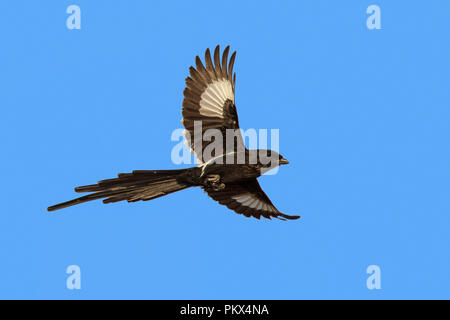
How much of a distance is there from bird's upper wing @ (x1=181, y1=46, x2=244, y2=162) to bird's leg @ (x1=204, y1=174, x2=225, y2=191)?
1.57 ft

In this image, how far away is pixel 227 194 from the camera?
8.22m

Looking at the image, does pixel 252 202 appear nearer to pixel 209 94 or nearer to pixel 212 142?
Answer: pixel 212 142

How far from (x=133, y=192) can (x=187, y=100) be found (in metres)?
1.24

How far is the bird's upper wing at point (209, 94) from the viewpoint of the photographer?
7.86 metres

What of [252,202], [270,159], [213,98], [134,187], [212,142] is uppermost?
[213,98]

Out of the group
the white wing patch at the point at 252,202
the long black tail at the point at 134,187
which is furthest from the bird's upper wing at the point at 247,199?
the long black tail at the point at 134,187

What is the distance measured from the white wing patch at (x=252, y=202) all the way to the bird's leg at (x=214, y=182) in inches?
17.6

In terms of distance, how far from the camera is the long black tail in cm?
743

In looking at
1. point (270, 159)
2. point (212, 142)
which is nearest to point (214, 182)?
point (212, 142)

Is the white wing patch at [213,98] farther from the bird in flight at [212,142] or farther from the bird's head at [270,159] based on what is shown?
the bird's head at [270,159]

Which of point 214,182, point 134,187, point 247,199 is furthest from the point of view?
point 247,199

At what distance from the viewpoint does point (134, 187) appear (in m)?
7.52

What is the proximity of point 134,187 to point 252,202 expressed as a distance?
5.10ft
